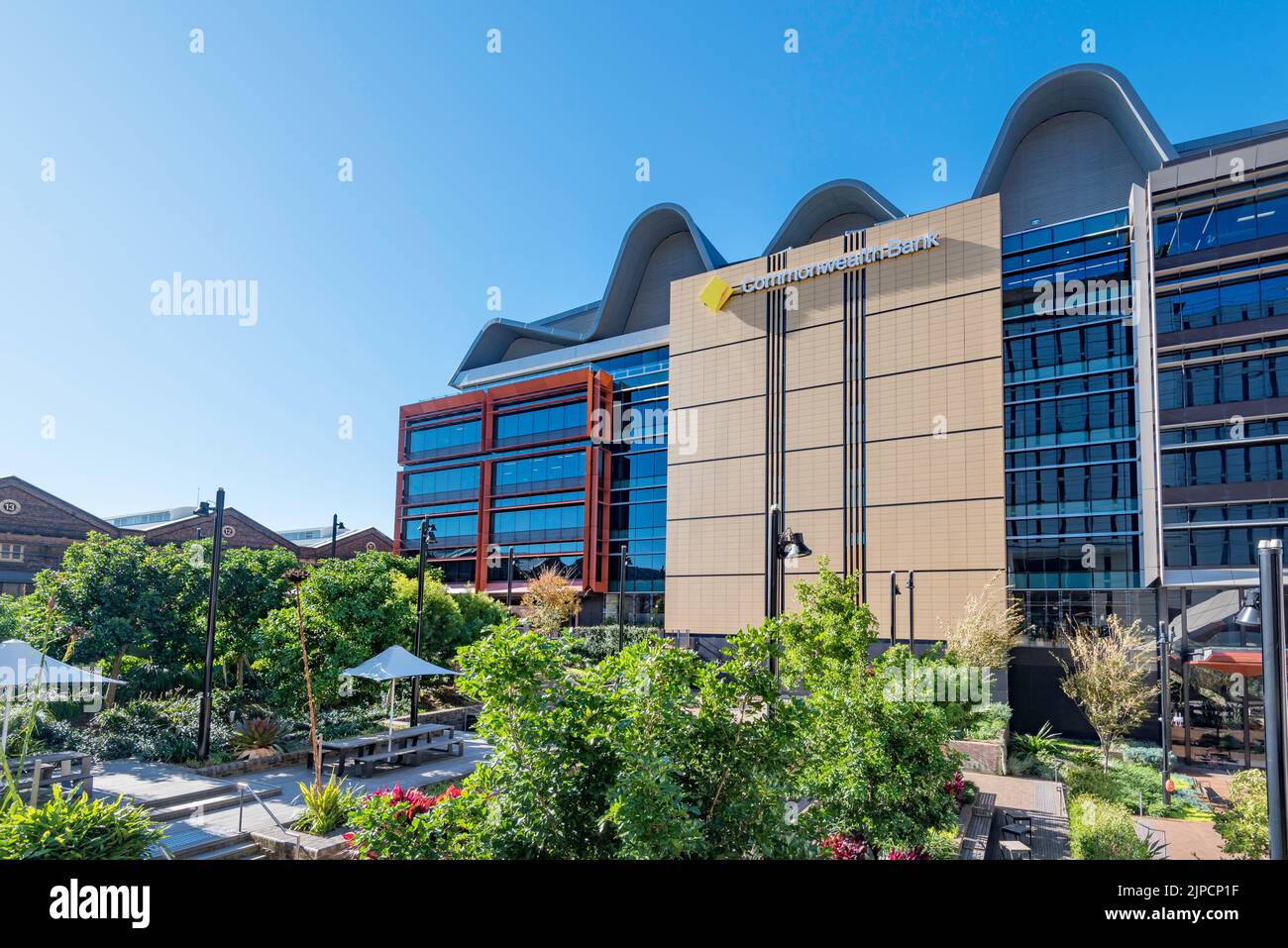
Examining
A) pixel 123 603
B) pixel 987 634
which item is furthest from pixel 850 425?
pixel 123 603

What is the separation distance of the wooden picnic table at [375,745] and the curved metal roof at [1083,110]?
43.6 m

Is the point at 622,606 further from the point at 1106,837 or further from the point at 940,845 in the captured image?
the point at 1106,837

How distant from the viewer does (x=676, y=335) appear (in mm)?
44156

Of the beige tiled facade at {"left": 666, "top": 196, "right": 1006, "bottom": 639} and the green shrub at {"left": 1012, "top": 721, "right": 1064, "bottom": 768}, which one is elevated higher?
the beige tiled facade at {"left": 666, "top": 196, "right": 1006, "bottom": 639}

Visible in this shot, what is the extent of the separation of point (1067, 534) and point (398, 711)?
33.2 meters

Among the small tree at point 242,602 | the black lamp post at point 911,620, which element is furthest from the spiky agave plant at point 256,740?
the black lamp post at point 911,620

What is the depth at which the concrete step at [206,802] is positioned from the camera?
36.9 feet

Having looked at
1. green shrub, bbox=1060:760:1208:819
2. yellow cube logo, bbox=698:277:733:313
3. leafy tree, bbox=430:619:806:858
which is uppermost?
yellow cube logo, bbox=698:277:733:313

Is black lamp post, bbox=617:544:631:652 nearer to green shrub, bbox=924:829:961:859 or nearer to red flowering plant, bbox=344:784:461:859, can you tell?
green shrub, bbox=924:829:961:859

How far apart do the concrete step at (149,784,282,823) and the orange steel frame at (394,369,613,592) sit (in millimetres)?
36531

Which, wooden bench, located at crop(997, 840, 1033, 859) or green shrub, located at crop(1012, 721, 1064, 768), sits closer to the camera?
wooden bench, located at crop(997, 840, 1033, 859)

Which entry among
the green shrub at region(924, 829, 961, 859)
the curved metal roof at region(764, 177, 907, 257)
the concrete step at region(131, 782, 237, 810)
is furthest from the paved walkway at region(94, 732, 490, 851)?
the curved metal roof at region(764, 177, 907, 257)

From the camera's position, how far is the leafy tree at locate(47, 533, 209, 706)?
1792cm
